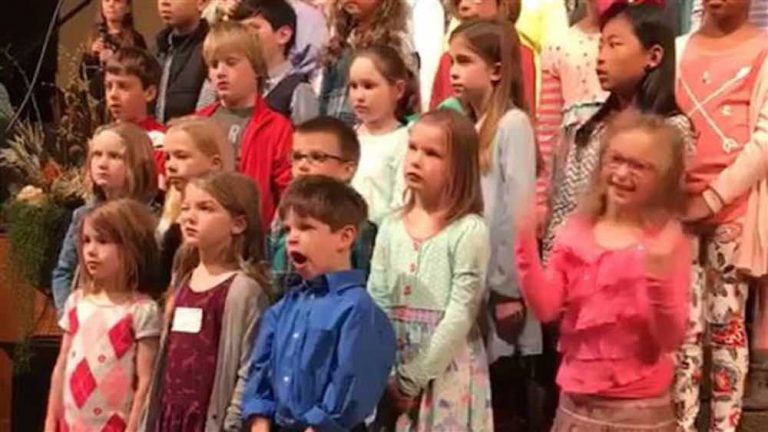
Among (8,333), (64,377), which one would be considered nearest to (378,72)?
(64,377)

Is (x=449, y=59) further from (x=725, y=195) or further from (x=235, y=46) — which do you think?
(x=725, y=195)

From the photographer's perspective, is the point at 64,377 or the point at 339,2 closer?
the point at 64,377

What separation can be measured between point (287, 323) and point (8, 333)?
5.30ft

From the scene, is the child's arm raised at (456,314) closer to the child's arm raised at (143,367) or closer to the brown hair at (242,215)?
the brown hair at (242,215)

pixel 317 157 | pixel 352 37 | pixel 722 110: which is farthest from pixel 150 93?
pixel 722 110

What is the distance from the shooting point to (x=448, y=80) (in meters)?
3.82

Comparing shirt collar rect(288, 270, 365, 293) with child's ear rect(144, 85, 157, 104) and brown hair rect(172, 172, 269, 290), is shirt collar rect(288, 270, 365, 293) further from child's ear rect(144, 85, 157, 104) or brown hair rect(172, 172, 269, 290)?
child's ear rect(144, 85, 157, 104)

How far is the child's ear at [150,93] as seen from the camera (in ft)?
13.7

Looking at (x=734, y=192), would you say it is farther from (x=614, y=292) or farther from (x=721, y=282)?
(x=614, y=292)

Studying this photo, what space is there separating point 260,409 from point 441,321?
43cm

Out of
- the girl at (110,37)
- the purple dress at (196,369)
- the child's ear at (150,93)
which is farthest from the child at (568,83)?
the girl at (110,37)

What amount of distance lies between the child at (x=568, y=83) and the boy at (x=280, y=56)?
656 mm

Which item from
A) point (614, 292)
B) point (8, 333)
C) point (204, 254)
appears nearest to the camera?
point (614, 292)

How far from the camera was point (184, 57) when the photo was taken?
4.38 metres
